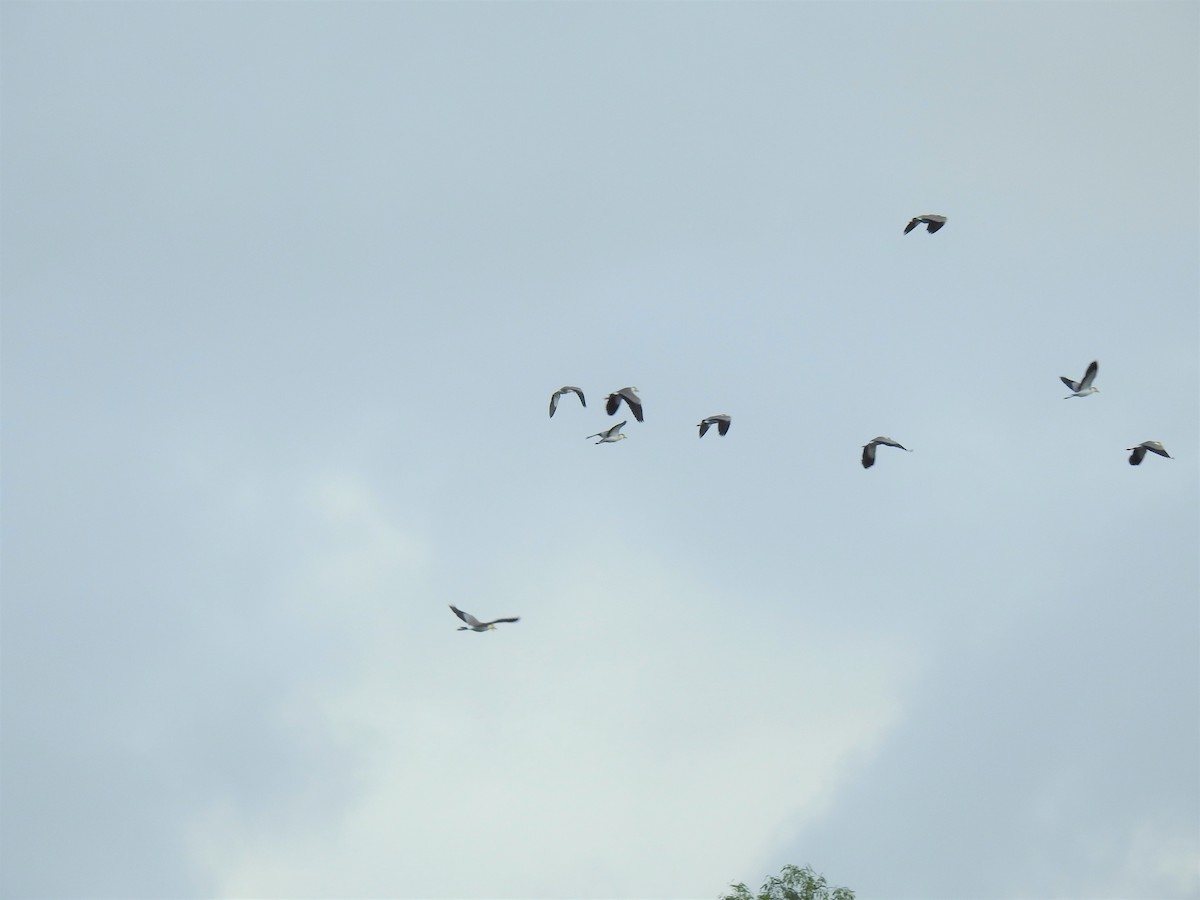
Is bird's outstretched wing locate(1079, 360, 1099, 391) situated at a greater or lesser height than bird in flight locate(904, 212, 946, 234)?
lesser

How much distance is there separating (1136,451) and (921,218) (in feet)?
39.7

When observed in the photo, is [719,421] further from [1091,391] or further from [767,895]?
[767,895]

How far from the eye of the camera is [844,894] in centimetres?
9819

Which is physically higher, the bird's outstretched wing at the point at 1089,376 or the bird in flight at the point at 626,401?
the bird in flight at the point at 626,401

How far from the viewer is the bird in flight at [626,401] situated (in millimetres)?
79406

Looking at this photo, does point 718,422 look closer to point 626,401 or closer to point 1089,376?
point 626,401

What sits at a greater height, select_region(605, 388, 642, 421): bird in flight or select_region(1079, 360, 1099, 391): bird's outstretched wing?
select_region(605, 388, 642, 421): bird in flight

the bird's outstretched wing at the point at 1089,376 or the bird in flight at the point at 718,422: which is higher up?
the bird in flight at the point at 718,422

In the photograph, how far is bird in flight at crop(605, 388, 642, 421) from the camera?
79.4 metres

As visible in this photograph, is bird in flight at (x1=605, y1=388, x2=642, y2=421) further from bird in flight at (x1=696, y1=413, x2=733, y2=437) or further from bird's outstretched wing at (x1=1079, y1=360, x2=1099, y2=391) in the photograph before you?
bird's outstretched wing at (x1=1079, y1=360, x2=1099, y2=391)

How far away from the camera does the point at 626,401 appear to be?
7938cm

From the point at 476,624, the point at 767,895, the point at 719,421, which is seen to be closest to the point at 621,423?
the point at 719,421

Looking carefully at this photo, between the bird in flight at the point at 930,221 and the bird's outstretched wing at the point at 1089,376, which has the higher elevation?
the bird in flight at the point at 930,221

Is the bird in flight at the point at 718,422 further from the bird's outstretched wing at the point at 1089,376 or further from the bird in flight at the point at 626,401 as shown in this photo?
the bird's outstretched wing at the point at 1089,376
